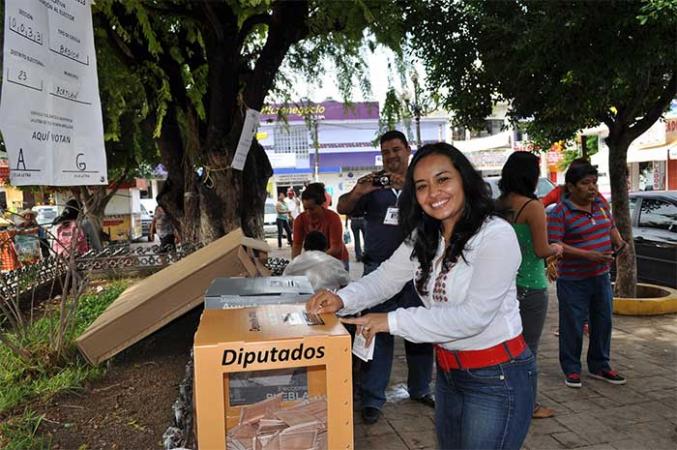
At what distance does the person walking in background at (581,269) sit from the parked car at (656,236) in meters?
4.39

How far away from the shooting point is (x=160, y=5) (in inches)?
198

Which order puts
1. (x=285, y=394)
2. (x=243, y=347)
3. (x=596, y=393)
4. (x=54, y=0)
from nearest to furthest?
(x=243, y=347), (x=285, y=394), (x=54, y=0), (x=596, y=393)

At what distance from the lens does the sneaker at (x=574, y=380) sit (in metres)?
4.16

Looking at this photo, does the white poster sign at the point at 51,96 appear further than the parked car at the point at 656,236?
No

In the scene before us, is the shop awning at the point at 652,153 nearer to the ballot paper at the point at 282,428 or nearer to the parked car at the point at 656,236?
Result: the parked car at the point at 656,236

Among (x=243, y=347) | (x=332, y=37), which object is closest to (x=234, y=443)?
(x=243, y=347)

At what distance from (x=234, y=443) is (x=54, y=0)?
7.86 feet

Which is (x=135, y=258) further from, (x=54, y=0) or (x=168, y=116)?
(x=54, y=0)

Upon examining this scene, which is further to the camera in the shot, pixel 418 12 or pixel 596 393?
pixel 418 12

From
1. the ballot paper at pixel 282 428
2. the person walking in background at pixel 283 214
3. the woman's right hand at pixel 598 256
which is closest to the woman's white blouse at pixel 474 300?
the ballot paper at pixel 282 428

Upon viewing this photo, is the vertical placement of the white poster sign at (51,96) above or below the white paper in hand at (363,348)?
above

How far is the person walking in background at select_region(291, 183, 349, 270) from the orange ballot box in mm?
3596

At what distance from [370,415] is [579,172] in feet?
8.10

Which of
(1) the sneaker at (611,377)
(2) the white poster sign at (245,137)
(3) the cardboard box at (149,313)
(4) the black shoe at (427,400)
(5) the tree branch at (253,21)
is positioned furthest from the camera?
(2) the white poster sign at (245,137)
